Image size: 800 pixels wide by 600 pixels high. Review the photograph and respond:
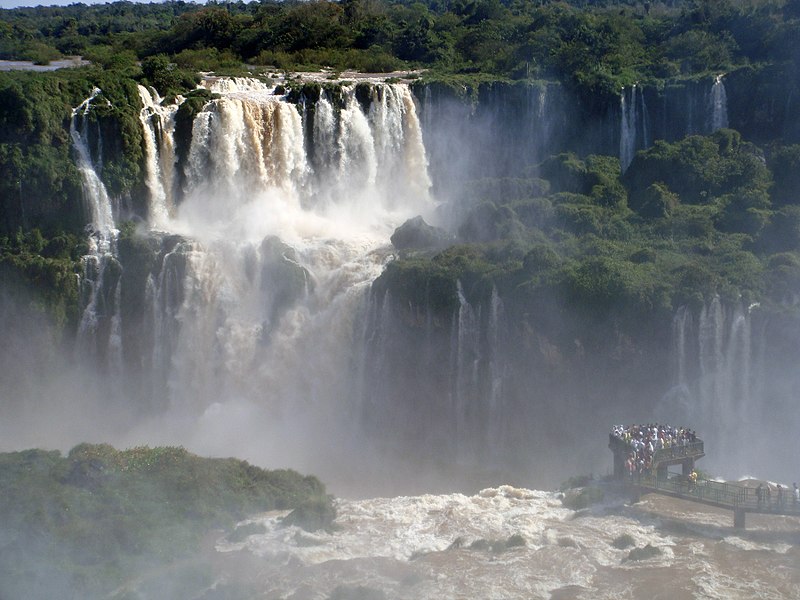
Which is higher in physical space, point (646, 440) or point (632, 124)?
point (632, 124)

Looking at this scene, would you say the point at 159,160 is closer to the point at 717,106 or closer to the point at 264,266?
the point at 264,266

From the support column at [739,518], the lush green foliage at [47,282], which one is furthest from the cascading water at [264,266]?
the support column at [739,518]

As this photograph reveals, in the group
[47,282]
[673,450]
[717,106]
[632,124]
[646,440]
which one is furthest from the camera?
[632,124]

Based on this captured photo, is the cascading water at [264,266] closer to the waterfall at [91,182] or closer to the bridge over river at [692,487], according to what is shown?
the waterfall at [91,182]

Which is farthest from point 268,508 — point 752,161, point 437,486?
point 752,161

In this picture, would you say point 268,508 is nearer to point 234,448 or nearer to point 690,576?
point 234,448

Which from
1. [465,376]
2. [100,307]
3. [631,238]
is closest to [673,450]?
[465,376]

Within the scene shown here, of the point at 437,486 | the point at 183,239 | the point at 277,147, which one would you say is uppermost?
the point at 277,147
